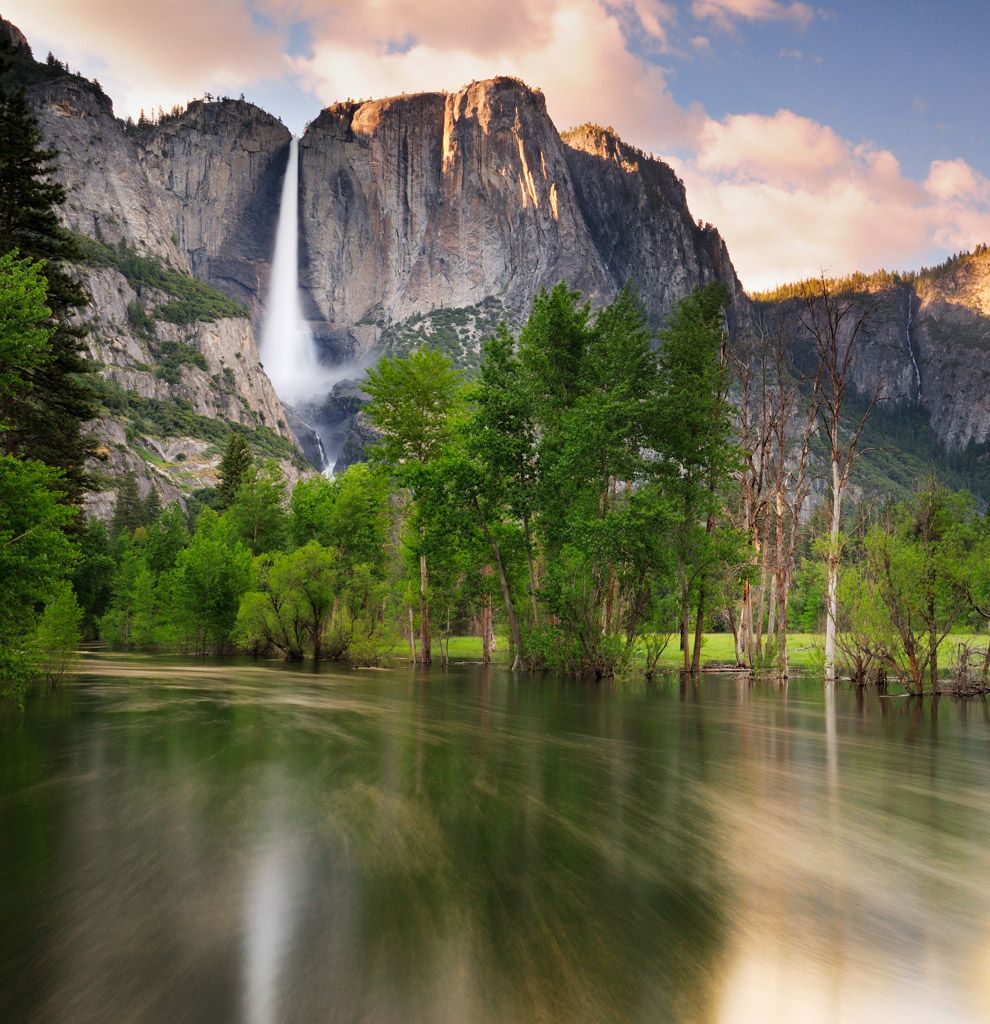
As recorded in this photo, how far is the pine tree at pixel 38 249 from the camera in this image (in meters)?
22.6

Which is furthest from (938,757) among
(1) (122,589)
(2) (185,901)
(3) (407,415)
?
(1) (122,589)

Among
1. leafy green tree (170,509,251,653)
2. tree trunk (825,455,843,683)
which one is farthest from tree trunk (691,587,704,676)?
leafy green tree (170,509,251,653)

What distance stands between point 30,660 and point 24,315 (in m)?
7.04

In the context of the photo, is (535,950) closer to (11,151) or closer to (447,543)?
(11,151)

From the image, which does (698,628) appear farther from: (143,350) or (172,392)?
(143,350)

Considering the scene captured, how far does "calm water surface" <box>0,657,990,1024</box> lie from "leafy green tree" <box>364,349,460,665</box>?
91.3 ft

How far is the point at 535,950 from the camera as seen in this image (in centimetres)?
468

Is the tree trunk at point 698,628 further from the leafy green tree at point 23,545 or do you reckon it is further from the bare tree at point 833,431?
the leafy green tree at point 23,545

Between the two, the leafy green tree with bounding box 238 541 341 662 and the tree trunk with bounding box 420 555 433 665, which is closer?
the tree trunk with bounding box 420 555 433 665

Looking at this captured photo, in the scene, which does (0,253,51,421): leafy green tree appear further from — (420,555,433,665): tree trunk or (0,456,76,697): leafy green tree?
(420,555,433,665): tree trunk

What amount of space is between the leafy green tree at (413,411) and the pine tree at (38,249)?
17.3 metres

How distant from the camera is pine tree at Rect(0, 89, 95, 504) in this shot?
74.2ft

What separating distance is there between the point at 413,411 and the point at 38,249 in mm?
20402

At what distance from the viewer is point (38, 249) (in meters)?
23.3
